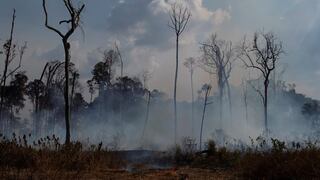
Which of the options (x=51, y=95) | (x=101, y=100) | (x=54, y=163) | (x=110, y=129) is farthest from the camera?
(x=101, y=100)

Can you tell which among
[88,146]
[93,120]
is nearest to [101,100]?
[93,120]

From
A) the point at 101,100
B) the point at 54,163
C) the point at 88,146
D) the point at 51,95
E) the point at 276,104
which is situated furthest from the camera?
the point at 276,104

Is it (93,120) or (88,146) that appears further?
(93,120)

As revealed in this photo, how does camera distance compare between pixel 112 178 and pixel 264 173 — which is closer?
pixel 112 178

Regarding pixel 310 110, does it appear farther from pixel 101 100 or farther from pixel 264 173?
pixel 264 173

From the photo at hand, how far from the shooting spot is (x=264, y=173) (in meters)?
15.5

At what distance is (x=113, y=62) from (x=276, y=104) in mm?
31107

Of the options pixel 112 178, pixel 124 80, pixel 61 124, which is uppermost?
pixel 124 80

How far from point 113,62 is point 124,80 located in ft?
32.2

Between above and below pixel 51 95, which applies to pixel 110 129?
below

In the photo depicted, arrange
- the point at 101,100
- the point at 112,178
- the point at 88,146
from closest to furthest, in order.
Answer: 1. the point at 112,178
2. the point at 88,146
3. the point at 101,100

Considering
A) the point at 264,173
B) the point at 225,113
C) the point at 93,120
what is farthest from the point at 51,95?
the point at 264,173

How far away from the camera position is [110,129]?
65.0m

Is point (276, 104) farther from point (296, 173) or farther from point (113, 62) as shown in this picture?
point (296, 173)
